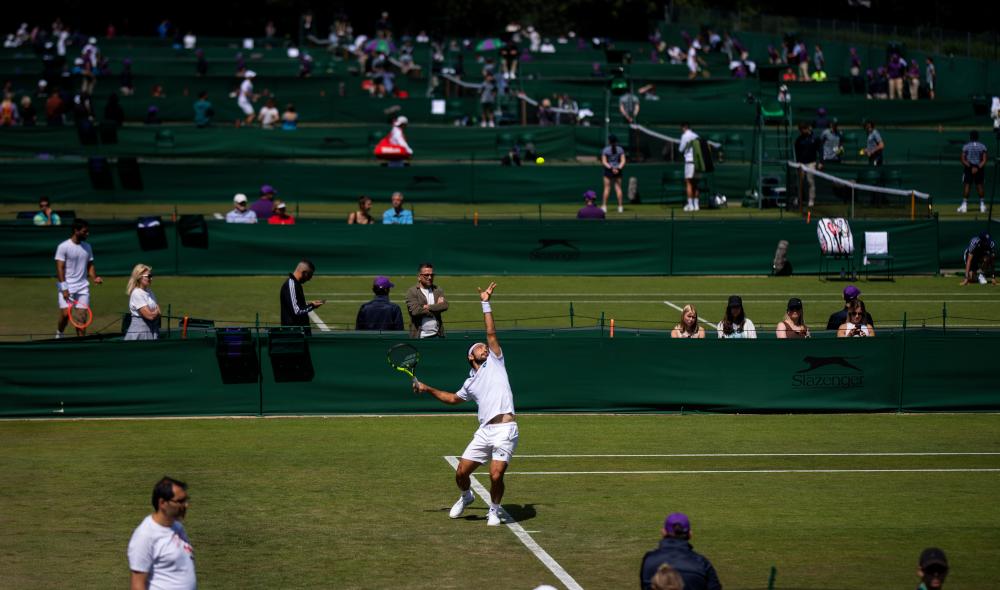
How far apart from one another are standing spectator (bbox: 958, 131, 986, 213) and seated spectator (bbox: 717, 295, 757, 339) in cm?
2054

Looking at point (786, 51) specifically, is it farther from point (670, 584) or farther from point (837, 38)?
point (670, 584)

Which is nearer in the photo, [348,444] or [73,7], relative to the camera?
[348,444]

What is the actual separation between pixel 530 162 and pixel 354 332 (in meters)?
27.0

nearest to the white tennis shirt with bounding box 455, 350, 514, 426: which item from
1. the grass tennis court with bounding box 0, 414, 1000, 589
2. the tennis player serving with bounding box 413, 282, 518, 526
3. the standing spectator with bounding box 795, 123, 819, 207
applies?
the tennis player serving with bounding box 413, 282, 518, 526

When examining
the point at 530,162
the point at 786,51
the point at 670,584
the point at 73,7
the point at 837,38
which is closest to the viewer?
the point at 670,584

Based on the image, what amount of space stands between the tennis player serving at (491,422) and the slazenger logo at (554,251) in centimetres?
1801

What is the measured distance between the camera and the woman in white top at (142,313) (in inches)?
855

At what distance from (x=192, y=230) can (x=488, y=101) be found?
23642mm

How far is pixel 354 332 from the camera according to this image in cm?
2178

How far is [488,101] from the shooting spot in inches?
2164

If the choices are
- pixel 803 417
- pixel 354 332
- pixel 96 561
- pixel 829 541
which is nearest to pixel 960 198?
pixel 803 417

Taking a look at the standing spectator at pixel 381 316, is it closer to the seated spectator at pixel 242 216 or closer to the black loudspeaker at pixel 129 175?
the seated spectator at pixel 242 216

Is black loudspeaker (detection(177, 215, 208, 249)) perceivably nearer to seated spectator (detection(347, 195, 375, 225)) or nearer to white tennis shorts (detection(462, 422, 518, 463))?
seated spectator (detection(347, 195, 375, 225))

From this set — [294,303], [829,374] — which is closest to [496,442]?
[294,303]
